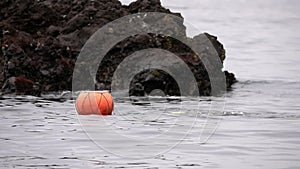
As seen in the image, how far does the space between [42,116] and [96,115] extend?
1.19 metres

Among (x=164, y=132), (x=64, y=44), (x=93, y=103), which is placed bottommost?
(x=164, y=132)

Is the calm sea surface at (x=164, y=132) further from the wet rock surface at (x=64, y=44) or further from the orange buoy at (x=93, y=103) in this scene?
the wet rock surface at (x=64, y=44)

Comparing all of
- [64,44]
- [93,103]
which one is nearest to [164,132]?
[93,103]

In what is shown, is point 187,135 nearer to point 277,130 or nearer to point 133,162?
point 277,130

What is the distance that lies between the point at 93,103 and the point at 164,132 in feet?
9.01

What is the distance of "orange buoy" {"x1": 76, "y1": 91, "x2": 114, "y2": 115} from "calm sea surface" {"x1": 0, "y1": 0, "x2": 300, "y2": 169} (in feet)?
0.87

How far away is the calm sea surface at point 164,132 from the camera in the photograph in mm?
11688

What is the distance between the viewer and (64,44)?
2462cm

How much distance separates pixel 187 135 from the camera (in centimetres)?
1452

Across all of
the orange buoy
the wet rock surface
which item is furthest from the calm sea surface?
the wet rock surface

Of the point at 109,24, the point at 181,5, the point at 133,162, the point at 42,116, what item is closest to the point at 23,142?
the point at 133,162

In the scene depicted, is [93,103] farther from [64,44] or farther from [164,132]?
Answer: [64,44]

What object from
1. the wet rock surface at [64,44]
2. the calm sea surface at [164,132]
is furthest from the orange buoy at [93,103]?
the wet rock surface at [64,44]

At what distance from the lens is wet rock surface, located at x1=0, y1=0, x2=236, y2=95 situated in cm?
2333
